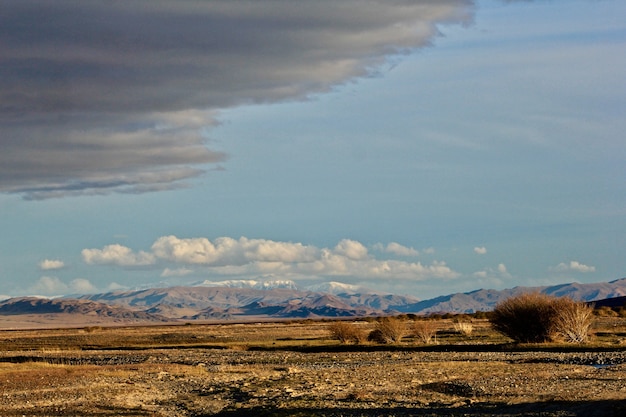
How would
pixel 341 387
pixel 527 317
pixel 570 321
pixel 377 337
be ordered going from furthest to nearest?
pixel 377 337, pixel 527 317, pixel 570 321, pixel 341 387

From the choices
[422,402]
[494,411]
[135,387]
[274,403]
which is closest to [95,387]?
[135,387]

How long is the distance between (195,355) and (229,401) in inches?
1385

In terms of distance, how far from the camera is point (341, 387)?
39.9 meters

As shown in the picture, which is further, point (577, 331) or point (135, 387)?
point (577, 331)

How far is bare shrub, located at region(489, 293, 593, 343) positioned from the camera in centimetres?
6988

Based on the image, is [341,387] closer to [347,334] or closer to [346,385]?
[346,385]

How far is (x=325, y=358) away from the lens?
62.8 metres

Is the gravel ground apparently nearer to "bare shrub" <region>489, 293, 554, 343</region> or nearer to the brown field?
the brown field

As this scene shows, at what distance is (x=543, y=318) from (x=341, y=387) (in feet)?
116

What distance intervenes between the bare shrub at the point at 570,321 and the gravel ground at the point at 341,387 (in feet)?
35.0

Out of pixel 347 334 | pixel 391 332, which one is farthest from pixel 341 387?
pixel 347 334

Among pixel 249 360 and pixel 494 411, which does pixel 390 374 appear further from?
pixel 249 360

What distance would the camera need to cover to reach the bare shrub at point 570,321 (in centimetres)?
6969

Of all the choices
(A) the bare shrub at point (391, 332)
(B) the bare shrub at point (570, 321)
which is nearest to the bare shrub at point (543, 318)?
(B) the bare shrub at point (570, 321)
